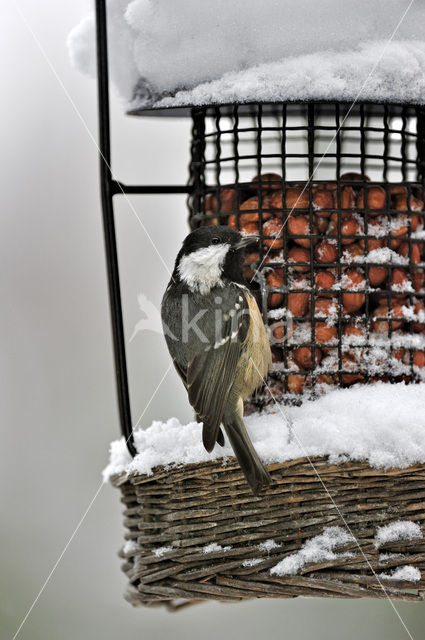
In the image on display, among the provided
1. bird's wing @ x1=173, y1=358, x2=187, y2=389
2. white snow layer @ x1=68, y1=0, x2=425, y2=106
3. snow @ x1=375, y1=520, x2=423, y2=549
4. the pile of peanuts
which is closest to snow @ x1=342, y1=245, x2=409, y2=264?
the pile of peanuts

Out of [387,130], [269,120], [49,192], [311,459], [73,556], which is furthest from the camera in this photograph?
[49,192]

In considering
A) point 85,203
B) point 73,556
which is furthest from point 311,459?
point 85,203

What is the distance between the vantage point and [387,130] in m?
3.07

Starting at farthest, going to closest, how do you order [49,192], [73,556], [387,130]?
[49,192] < [73,556] < [387,130]

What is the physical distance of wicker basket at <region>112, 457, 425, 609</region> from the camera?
266cm

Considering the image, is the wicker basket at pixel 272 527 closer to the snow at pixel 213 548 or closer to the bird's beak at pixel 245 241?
the snow at pixel 213 548

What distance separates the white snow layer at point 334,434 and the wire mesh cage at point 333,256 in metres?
0.17

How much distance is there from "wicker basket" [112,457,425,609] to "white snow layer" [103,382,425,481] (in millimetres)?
33

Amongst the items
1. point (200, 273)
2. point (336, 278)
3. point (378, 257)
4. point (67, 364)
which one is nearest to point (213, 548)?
point (200, 273)

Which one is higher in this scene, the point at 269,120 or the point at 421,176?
the point at 269,120

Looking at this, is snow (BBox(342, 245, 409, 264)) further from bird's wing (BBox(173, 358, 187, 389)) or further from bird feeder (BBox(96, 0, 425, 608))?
bird's wing (BBox(173, 358, 187, 389))

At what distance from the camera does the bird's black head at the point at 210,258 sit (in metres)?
2.88

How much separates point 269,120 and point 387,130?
1.74 feet

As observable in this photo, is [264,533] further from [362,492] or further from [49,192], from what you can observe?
[49,192]
